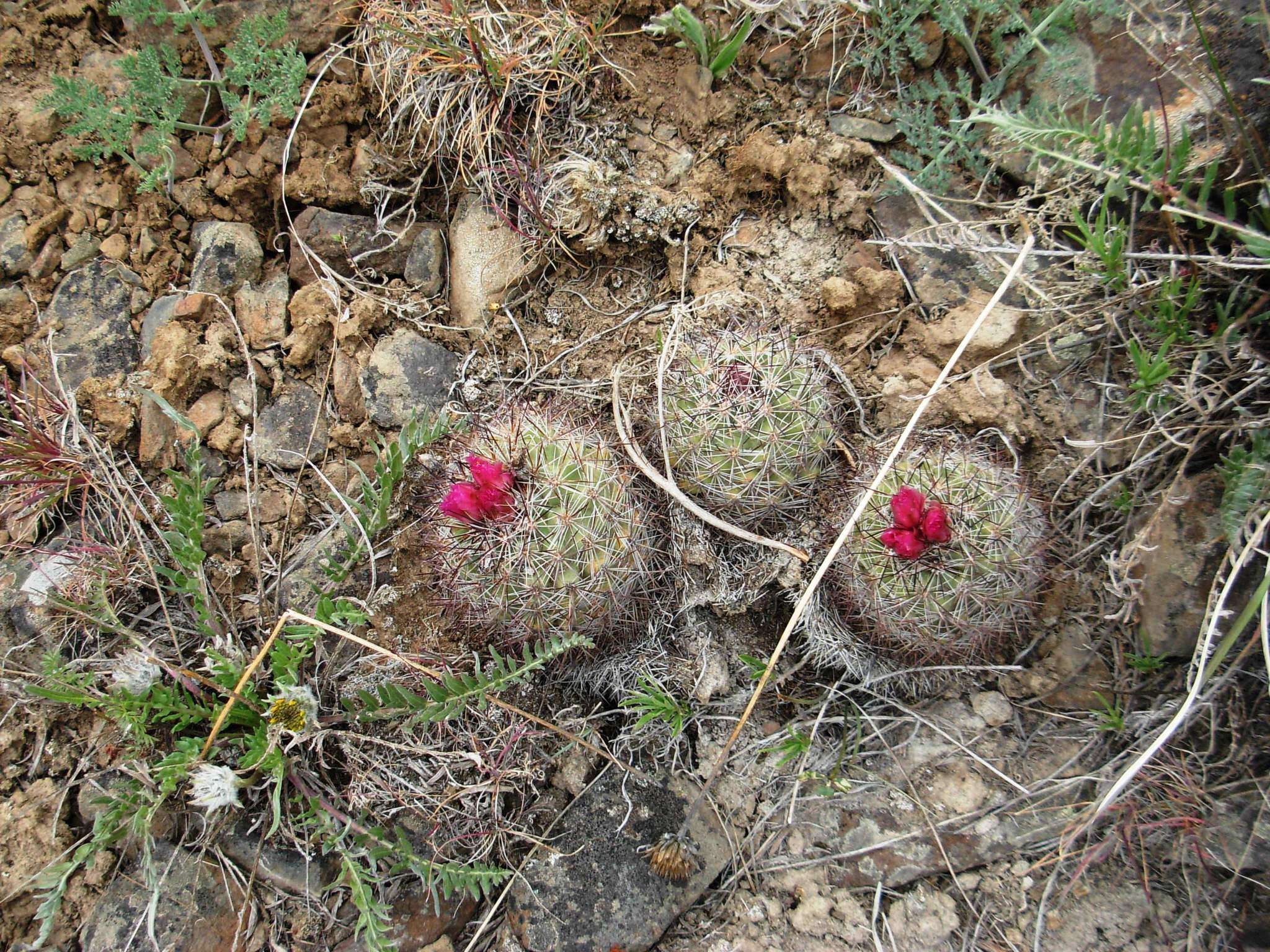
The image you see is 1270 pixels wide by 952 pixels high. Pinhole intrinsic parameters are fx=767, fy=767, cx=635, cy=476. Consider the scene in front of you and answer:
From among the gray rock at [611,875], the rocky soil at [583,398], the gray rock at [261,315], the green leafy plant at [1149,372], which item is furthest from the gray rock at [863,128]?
the gray rock at [611,875]

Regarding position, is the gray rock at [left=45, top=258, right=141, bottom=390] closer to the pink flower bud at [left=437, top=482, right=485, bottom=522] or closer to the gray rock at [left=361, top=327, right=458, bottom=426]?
the gray rock at [left=361, top=327, right=458, bottom=426]

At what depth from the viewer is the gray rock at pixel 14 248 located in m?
3.02

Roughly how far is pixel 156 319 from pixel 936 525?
9.86 ft

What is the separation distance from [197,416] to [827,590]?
8.15ft

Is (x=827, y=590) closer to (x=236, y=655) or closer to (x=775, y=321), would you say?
(x=775, y=321)

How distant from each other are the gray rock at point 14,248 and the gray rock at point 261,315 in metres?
0.81

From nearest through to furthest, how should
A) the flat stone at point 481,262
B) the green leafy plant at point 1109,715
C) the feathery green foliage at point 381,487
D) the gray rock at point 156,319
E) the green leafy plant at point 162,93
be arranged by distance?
the green leafy plant at point 1109,715 < the feathery green foliage at point 381,487 < the green leafy plant at point 162,93 < the gray rock at point 156,319 < the flat stone at point 481,262

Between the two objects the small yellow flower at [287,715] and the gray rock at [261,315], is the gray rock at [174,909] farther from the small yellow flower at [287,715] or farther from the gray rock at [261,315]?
the gray rock at [261,315]

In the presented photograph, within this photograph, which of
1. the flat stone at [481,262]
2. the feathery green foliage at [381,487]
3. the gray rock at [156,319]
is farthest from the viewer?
the flat stone at [481,262]

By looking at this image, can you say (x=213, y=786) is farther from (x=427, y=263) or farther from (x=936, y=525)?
(x=936, y=525)

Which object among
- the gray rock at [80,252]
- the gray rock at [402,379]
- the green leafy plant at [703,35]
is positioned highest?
the green leafy plant at [703,35]

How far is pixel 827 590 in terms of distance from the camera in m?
2.77

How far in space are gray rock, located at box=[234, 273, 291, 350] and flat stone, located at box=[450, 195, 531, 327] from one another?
688mm

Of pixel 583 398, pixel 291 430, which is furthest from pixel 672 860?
pixel 291 430
